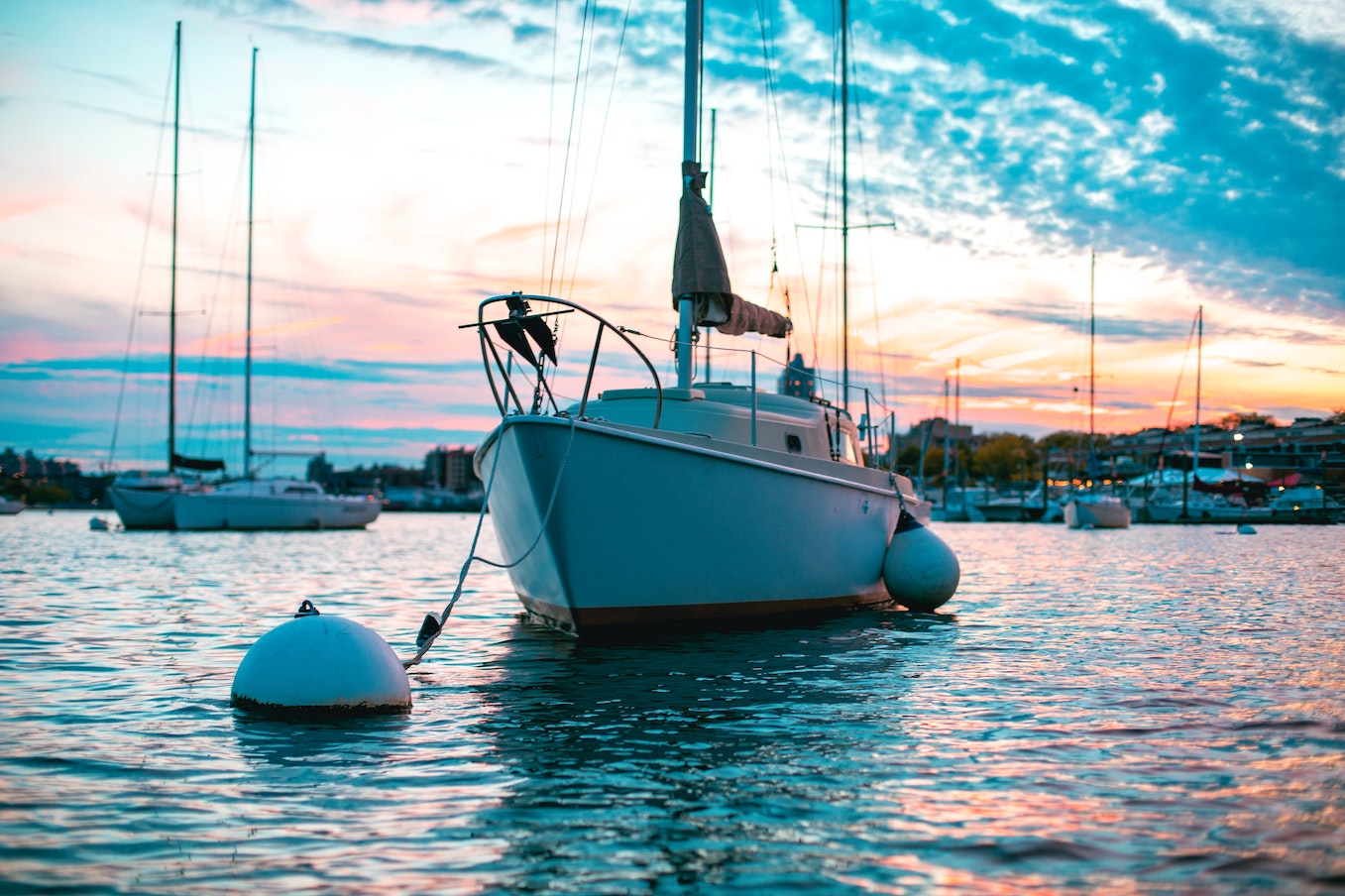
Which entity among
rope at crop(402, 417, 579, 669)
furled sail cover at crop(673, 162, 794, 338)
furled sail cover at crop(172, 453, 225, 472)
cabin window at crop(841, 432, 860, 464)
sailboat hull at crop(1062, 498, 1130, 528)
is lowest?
sailboat hull at crop(1062, 498, 1130, 528)

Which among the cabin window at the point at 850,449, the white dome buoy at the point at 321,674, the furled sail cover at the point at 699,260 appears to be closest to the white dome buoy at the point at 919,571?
the cabin window at the point at 850,449

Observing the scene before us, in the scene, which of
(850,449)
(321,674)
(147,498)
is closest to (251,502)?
(147,498)

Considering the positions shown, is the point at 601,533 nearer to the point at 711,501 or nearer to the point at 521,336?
the point at 711,501

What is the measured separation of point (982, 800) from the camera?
16.3 ft

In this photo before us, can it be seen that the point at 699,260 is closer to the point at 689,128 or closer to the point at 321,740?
the point at 689,128

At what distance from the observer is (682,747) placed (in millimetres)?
6160

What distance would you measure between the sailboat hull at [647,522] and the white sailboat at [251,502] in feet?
115

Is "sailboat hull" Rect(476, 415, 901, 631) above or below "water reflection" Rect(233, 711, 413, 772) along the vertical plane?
above

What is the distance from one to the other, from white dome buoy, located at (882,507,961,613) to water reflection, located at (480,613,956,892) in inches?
126

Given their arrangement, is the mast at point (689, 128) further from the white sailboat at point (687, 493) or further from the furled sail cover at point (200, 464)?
the furled sail cover at point (200, 464)

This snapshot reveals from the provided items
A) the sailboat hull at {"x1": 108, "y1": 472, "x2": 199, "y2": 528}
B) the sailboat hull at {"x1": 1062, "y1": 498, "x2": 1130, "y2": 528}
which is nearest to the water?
the sailboat hull at {"x1": 108, "y1": 472, "x2": 199, "y2": 528}

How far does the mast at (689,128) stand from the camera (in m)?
12.4

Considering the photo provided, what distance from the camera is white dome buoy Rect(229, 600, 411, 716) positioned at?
6867mm

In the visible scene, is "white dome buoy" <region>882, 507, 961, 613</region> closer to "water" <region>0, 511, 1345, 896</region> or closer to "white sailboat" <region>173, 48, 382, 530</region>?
"water" <region>0, 511, 1345, 896</region>
